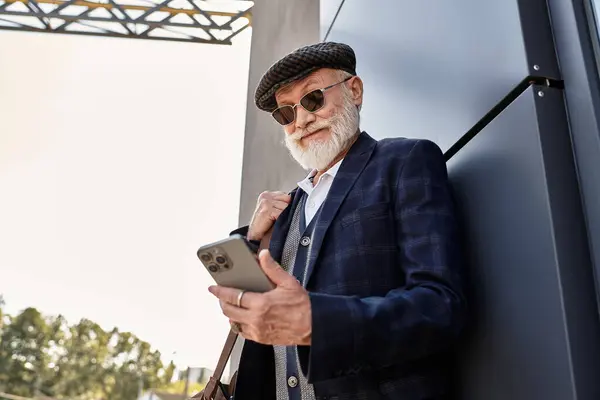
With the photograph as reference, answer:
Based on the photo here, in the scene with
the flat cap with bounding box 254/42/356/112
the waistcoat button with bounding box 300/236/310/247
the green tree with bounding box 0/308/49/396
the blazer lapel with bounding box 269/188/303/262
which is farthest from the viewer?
the green tree with bounding box 0/308/49/396

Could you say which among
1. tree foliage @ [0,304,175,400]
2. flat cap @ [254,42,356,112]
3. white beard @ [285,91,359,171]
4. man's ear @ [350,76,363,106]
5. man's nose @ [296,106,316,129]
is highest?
flat cap @ [254,42,356,112]

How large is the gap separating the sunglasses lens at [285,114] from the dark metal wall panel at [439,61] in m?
0.44

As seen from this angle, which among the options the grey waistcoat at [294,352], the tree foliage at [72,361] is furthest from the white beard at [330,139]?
the tree foliage at [72,361]

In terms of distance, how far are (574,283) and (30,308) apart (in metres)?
46.1

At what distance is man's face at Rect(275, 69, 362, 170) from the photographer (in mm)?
1781

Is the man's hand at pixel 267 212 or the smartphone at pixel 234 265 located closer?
the smartphone at pixel 234 265

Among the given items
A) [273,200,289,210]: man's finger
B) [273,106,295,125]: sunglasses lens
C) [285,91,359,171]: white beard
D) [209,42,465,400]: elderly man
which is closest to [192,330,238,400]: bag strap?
[209,42,465,400]: elderly man

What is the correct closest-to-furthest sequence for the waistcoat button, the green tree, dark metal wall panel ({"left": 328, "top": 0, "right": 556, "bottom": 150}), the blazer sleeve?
the blazer sleeve → dark metal wall panel ({"left": 328, "top": 0, "right": 556, "bottom": 150}) → the waistcoat button → the green tree

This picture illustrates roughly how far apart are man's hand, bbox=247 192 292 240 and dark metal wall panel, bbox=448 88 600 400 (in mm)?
643

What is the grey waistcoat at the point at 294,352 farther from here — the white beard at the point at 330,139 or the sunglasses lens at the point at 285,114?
the sunglasses lens at the point at 285,114

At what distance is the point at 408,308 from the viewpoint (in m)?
1.09

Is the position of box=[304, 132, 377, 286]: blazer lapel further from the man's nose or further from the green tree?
the green tree

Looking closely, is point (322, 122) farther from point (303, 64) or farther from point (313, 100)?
point (303, 64)

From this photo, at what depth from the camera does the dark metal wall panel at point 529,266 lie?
1051 mm
